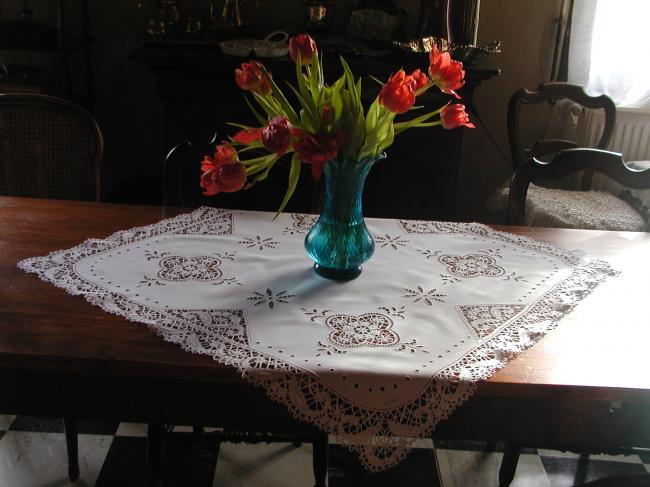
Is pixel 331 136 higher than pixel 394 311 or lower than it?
higher

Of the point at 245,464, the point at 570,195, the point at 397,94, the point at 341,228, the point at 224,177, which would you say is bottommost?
the point at 245,464

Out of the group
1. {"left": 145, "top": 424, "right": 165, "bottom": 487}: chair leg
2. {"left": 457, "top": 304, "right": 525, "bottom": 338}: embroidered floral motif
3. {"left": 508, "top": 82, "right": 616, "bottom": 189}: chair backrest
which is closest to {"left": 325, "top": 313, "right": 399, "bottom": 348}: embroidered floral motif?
{"left": 457, "top": 304, "right": 525, "bottom": 338}: embroidered floral motif

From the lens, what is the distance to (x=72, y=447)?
159 centimetres

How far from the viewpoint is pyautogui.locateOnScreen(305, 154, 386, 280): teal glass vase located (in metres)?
1.14

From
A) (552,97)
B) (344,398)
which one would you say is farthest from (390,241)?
(552,97)

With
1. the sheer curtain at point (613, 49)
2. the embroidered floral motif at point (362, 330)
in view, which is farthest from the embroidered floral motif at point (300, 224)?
the sheer curtain at point (613, 49)

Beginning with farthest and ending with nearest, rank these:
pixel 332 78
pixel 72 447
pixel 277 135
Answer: pixel 332 78 → pixel 72 447 → pixel 277 135

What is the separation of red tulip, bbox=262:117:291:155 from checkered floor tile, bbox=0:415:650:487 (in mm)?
933

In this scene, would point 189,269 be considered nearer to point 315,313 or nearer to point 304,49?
point 315,313

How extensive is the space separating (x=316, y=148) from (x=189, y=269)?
366mm

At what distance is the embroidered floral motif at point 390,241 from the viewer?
4.58 feet

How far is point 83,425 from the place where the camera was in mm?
1830

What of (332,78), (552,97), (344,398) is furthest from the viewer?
(552,97)

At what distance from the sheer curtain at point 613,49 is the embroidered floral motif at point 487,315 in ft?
6.11
